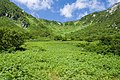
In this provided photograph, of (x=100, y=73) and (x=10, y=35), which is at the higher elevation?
(x=10, y=35)

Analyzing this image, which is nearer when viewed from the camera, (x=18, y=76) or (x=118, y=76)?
(x=18, y=76)

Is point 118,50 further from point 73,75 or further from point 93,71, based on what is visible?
point 73,75

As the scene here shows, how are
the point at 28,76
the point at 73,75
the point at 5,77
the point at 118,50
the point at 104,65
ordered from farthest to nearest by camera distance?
the point at 118,50 < the point at 104,65 < the point at 73,75 < the point at 28,76 < the point at 5,77

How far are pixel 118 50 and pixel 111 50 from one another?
2925 mm

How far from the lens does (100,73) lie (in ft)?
139

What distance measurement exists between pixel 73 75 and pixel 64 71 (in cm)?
238

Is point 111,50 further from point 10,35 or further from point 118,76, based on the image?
point 118,76

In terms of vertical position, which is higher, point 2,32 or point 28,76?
point 2,32

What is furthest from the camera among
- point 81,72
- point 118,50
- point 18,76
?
point 118,50

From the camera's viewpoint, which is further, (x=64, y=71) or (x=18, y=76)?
(x=64, y=71)

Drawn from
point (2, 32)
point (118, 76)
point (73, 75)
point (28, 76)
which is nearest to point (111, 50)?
point (2, 32)

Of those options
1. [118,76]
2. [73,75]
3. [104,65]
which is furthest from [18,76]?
[104,65]

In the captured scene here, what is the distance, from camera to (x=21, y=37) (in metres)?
89.8

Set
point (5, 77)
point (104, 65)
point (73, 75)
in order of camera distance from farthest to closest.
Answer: point (104, 65) → point (73, 75) → point (5, 77)
